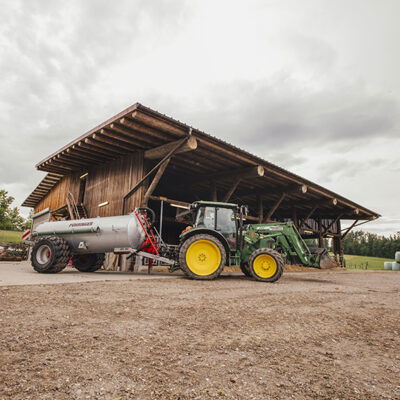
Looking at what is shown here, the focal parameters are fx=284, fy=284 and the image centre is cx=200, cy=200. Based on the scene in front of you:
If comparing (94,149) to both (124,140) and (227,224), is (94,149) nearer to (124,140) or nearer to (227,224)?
(124,140)

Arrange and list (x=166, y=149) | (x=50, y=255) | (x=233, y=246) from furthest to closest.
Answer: (x=166, y=149) < (x=50, y=255) < (x=233, y=246)

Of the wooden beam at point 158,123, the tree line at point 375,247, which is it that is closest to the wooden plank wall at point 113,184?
the wooden beam at point 158,123

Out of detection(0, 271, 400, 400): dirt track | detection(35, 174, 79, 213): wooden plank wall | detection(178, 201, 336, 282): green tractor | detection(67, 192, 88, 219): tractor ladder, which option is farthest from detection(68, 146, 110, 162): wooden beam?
detection(0, 271, 400, 400): dirt track

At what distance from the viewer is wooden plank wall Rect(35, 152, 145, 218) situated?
1109 centimetres

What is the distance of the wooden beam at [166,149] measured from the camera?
30.0 ft

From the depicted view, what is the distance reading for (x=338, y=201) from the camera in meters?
18.1

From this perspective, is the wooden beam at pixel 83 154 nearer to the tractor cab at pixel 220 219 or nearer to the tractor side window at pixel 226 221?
the tractor cab at pixel 220 219

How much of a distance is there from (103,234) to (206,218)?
3119 mm

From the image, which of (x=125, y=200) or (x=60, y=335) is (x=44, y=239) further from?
(x=60, y=335)

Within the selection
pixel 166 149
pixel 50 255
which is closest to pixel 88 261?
pixel 50 255

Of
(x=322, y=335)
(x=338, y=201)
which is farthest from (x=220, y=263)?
(x=338, y=201)

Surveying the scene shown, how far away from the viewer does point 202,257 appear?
7.40m

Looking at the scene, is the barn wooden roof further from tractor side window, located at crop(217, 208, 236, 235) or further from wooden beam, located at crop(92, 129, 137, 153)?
tractor side window, located at crop(217, 208, 236, 235)

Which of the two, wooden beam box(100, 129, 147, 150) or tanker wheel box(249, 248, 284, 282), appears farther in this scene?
wooden beam box(100, 129, 147, 150)
